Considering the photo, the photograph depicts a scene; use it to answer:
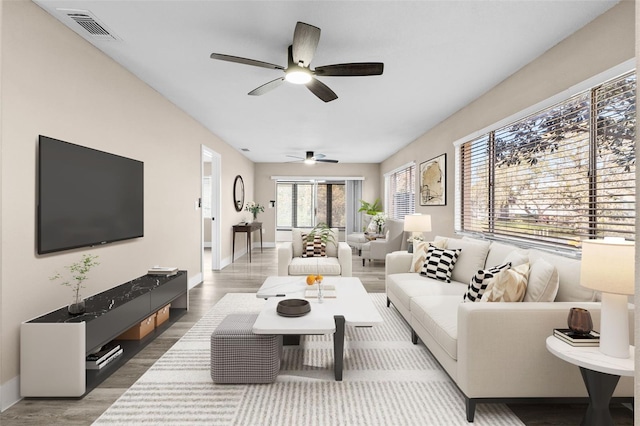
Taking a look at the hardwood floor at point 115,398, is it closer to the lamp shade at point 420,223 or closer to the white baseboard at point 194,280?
the white baseboard at point 194,280

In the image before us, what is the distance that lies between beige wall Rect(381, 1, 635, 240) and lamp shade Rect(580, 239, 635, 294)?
1.30 metres

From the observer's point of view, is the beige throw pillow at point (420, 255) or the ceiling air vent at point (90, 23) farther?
the beige throw pillow at point (420, 255)

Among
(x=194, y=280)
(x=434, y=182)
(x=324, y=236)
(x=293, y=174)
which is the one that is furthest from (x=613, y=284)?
(x=293, y=174)

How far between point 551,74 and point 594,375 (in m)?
2.29

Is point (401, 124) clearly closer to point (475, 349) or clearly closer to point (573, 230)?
point (573, 230)

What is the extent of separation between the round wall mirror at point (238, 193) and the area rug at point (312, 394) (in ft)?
16.1

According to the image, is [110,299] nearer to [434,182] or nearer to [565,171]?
[565,171]

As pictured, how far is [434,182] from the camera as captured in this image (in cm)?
540

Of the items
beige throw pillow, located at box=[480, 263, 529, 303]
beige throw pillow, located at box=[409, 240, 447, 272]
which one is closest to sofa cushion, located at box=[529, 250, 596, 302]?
beige throw pillow, located at box=[480, 263, 529, 303]

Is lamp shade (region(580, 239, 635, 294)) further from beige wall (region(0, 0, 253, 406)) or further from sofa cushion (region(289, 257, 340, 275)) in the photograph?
beige wall (region(0, 0, 253, 406))

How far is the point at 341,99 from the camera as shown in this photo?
4066 millimetres

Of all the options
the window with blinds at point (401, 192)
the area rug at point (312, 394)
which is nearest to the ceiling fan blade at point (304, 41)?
the area rug at point (312, 394)

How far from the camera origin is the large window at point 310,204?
10148mm

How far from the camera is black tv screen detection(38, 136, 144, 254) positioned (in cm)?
230
